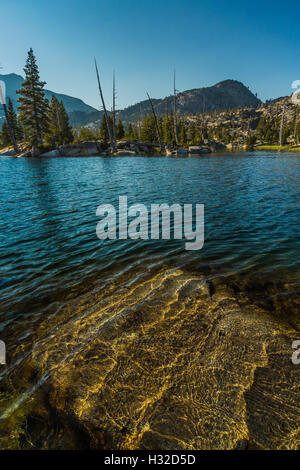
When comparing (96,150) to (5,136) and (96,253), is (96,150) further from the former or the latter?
(96,253)

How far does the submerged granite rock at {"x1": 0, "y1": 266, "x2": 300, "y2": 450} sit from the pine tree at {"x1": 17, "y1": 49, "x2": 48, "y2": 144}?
224ft

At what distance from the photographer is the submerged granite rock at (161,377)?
2395 mm

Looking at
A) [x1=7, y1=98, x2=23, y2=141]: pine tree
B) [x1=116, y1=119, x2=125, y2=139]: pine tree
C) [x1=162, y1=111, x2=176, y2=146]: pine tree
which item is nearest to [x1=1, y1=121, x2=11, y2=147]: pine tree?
[x1=7, y1=98, x2=23, y2=141]: pine tree

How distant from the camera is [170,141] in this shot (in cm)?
7869

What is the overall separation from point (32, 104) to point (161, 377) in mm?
73116

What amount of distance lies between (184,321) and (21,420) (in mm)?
2801

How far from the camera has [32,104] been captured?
186ft

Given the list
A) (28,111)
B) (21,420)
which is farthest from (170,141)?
(21,420)

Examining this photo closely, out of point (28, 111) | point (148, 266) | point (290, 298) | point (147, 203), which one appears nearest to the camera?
point (290, 298)

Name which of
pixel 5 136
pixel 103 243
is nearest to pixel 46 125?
pixel 5 136

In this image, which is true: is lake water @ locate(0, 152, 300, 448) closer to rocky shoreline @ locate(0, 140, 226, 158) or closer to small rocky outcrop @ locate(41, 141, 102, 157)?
rocky shoreline @ locate(0, 140, 226, 158)

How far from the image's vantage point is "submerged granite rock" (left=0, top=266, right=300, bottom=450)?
7.86 ft

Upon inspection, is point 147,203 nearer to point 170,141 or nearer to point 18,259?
point 18,259

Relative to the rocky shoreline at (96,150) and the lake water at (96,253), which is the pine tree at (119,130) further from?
the lake water at (96,253)
